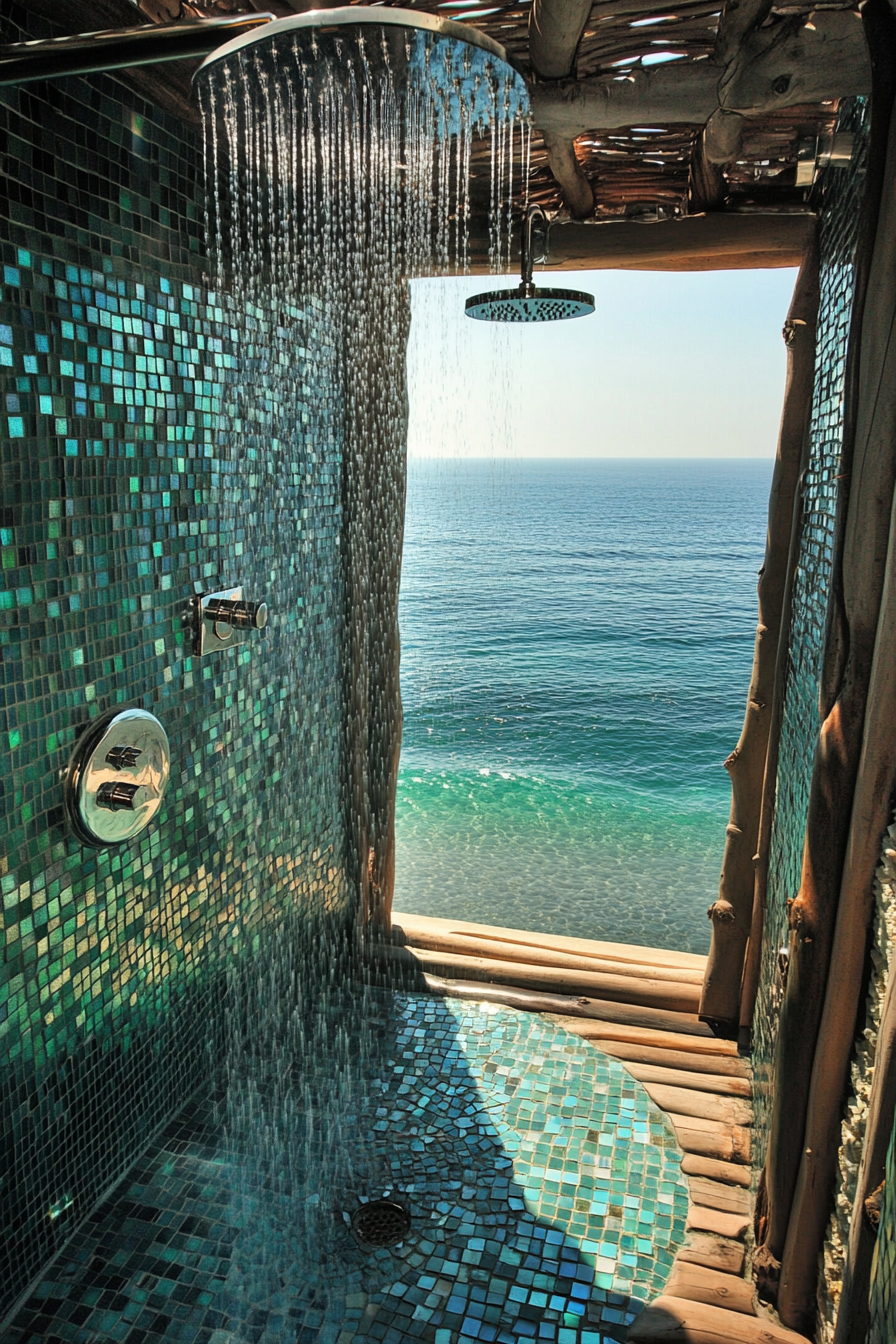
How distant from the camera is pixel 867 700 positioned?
76.4 inches

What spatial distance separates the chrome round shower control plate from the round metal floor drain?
1.25 m

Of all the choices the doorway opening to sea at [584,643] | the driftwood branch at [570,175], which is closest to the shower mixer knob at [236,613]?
the doorway opening to sea at [584,643]

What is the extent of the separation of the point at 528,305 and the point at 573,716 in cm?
1499

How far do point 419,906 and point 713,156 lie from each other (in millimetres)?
6190

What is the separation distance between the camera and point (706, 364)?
1784 inches

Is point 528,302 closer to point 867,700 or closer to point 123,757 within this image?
point 867,700

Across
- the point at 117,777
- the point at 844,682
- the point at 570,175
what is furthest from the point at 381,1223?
the point at 570,175

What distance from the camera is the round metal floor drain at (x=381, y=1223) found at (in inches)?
97.1

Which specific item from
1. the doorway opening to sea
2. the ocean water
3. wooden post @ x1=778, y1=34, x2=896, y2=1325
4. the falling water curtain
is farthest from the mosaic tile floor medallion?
the ocean water

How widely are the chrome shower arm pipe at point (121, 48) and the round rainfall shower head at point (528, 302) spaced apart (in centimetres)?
131

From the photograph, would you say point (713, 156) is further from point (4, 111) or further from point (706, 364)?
point (706, 364)

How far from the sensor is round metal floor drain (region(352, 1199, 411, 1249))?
247cm

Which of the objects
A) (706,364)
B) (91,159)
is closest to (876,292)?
(91,159)

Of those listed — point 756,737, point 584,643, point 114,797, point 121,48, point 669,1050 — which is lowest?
point 584,643
